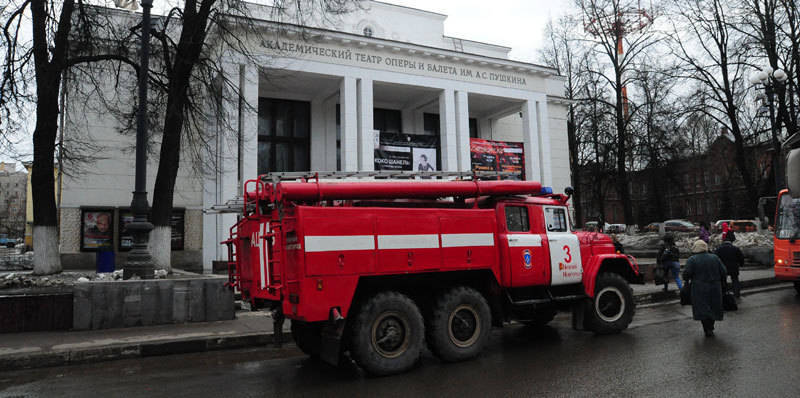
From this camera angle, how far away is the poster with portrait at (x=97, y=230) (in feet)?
72.1

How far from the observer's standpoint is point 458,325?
744 centimetres

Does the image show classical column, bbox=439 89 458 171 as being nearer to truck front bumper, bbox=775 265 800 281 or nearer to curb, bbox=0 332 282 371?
truck front bumper, bbox=775 265 800 281

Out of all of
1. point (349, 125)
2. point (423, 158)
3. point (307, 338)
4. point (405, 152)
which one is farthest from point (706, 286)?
point (423, 158)

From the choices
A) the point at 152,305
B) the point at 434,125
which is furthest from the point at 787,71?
the point at 152,305

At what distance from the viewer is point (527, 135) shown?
102 ft

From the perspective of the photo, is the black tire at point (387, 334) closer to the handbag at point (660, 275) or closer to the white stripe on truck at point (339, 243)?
the white stripe on truck at point (339, 243)

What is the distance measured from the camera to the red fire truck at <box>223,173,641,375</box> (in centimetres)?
657

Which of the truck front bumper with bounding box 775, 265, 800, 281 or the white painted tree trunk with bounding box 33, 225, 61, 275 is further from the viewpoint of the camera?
the white painted tree trunk with bounding box 33, 225, 61, 275

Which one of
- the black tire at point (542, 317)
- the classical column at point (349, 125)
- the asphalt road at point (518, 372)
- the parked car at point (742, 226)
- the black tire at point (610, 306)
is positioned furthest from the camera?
the parked car at point (742, 226)

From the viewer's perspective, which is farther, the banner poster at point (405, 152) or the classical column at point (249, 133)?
the banner poster at point (405, 152)

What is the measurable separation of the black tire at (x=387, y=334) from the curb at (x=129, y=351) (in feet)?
11.3

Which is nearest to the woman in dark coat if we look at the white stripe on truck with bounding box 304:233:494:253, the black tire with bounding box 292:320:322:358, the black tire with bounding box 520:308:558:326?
the black tire with bounding box 520:308:558:326

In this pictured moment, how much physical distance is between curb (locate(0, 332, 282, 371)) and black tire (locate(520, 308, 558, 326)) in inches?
178

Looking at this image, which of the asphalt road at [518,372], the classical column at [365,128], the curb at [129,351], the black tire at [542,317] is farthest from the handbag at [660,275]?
the classical column at [365,128]
